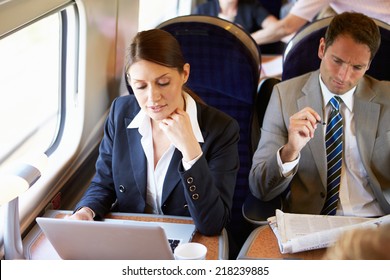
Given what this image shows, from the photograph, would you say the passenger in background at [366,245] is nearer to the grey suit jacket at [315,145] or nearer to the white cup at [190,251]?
the white cup at [190,251]

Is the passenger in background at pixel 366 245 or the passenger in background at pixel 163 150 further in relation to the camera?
the passenger in background at pixel 163 150

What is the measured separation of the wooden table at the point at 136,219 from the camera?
165cm

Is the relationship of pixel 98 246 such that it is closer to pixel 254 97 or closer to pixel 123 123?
pixel 123 123

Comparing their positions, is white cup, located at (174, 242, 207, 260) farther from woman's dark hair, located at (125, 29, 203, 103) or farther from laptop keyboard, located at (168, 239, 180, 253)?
woman's dark hair, located at (125, 29, 203, 103)

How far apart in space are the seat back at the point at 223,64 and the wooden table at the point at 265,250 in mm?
593

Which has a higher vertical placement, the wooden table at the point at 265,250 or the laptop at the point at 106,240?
the laptop at the point at 106,240

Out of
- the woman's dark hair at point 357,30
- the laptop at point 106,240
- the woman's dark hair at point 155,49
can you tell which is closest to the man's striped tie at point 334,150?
the woman's dark hair at point 357,30

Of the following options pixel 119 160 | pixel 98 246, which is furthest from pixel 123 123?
pixel 98 246

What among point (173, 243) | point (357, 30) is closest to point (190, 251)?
point (173, 243)

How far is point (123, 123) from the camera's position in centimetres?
190

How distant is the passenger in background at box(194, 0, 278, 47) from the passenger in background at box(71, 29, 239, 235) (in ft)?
7.20

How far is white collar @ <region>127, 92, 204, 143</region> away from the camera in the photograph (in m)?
1.82

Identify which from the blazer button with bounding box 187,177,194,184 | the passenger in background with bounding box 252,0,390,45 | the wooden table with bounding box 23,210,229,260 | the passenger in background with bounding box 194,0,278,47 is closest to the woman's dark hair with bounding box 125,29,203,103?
the blazer button with bounding box 187,177,194,184
